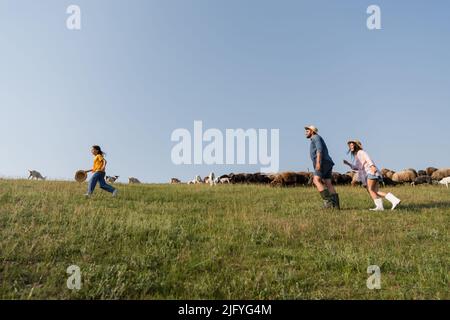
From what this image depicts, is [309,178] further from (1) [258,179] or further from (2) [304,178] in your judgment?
(1) [258,179]

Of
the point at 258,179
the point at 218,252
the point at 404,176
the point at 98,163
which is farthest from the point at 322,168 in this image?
the point at 404,176

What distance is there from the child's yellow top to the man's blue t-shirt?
801 centimetres

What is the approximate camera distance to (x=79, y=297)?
6.23 metres

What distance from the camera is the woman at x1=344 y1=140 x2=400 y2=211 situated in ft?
49.3

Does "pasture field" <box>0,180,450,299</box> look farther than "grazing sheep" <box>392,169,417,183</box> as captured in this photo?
No

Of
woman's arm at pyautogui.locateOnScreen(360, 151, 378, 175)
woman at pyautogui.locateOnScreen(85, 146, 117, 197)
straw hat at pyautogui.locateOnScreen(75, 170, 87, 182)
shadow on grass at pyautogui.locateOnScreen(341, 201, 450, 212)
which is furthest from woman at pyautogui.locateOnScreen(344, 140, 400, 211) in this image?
straw hat at pyautogui.locateOnScreen(75, 170, 87, 182)

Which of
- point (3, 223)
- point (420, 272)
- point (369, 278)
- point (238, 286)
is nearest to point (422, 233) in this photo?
point (420, 272)

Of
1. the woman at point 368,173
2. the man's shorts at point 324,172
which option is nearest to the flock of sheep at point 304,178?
the woman at point 368,173

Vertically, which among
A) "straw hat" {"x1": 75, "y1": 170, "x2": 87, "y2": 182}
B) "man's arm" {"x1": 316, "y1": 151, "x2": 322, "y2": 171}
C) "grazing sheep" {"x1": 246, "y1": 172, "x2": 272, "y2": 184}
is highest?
"man's arm" {"x1": 316, "y1": 151, "x2": 322, "y2": 171}

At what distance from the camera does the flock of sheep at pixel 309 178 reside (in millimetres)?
26422

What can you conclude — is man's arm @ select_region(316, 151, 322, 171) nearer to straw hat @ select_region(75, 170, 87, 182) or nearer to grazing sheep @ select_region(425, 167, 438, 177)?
straw hat @ select_region(75, 170, 87, 182)

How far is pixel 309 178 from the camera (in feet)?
88.1

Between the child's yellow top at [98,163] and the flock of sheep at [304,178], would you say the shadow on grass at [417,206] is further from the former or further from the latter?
the child's yellow top at [98,163]

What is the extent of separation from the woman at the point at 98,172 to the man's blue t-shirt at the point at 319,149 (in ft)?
25.0
